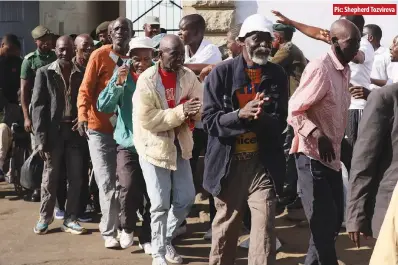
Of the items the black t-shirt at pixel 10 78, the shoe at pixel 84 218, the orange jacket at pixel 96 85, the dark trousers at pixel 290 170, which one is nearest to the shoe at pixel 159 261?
the orange jacket at pixel 96 85

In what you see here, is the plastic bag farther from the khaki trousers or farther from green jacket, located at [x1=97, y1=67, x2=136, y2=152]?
the khaki trousers

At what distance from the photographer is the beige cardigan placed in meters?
6.54

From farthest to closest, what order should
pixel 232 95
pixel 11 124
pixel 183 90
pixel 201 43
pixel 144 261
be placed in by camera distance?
pixel 11 124 → pixel 201 43 → pixel 144 261 → pixel 183 90 → pixel 232 95

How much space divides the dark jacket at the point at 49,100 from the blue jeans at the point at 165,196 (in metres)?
1.72

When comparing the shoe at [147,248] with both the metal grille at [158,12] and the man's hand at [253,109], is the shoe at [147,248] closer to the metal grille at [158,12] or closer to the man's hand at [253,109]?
the man's hand at [253,109]

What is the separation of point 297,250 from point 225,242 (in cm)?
169

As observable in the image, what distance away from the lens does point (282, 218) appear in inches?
345

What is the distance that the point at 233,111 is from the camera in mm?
5812

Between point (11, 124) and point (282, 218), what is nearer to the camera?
point (282, 218)

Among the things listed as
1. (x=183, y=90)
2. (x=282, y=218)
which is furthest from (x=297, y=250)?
(x=183, y=90)

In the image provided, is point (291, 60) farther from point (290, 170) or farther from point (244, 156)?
point (244, 156)

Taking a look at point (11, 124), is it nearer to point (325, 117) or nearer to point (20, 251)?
point (20, 251)

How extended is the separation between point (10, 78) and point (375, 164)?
25.7 ft

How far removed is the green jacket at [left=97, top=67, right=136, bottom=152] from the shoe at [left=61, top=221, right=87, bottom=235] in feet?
4.65
